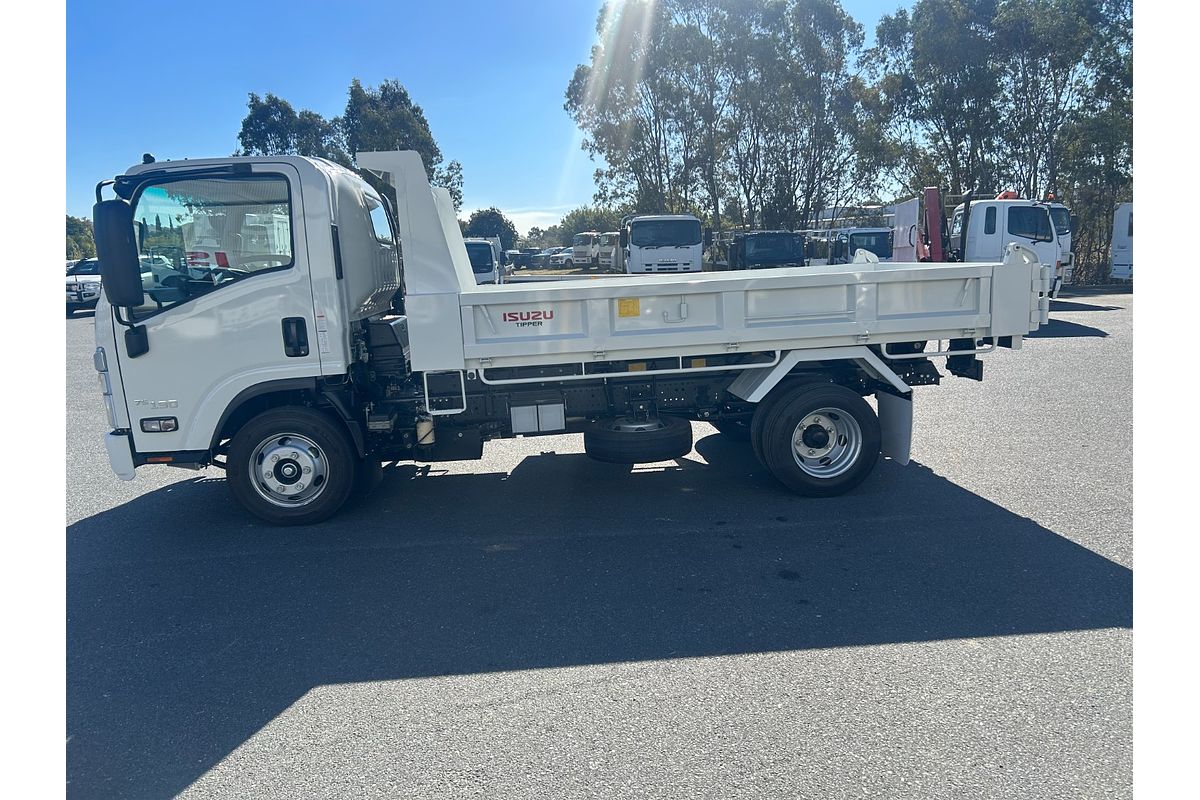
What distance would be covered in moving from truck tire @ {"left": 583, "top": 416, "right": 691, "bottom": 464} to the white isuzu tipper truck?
19mm

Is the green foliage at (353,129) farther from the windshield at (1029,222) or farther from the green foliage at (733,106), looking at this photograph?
the windshield at (1029,222)

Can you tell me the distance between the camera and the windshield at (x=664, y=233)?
2125cm

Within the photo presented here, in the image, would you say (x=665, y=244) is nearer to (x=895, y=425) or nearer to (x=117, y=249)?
(x=895, y=425)

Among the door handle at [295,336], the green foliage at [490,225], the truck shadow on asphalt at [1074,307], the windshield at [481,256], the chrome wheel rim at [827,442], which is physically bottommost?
the chrome wheel rim at [827,442]

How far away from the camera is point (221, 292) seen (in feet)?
17.0

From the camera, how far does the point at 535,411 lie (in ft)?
18.9

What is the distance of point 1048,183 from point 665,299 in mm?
29091

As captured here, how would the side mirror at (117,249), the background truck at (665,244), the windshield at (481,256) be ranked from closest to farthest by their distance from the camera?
the side mirror at (117,249)
the windshield at (481,256)
the background truck at (665,244)

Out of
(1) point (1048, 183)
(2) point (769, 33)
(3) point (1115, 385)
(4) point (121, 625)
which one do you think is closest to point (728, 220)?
(2) point (769, 33)

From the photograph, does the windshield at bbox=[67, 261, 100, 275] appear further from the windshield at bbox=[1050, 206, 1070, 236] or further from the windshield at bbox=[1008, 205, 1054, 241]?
the windshield at bbox=[1050, 206, 1070, 236]

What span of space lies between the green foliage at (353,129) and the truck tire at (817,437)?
31.8 m

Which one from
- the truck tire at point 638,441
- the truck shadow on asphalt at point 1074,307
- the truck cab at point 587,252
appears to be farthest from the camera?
the truck cab at point 587,252

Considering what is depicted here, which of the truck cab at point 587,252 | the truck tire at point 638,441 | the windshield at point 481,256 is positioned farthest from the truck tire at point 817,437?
the truck cab at point 587,252

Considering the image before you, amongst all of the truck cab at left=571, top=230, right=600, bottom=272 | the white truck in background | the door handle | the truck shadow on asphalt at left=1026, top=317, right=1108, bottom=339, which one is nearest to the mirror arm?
the door handle
